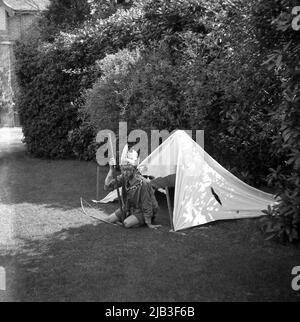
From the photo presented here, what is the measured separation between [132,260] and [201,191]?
7.21 ft

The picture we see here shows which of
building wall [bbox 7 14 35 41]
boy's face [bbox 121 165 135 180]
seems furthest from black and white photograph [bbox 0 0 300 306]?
building wall [bbox 7 14 35 41]

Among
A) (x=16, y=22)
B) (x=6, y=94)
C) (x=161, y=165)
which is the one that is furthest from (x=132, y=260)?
(x=16, y=22)

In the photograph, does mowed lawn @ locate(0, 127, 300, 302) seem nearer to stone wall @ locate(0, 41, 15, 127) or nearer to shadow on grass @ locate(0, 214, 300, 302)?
shadow on grass @ locate(0, 214, 300, 302)

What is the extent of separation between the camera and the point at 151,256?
6.39 m

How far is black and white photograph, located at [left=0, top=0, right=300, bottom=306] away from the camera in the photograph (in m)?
A: 5.05

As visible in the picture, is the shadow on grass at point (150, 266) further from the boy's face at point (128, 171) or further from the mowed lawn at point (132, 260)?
the boy's face at point (128, 171)

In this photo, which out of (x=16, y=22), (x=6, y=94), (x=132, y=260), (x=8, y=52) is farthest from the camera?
(x=16, y=22)

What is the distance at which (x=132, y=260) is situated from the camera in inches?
246

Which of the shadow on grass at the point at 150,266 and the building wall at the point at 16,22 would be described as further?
the building wall at the point at 16,22

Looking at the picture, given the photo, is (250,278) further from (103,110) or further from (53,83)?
(53,83)

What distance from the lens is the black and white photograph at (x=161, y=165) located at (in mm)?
5052

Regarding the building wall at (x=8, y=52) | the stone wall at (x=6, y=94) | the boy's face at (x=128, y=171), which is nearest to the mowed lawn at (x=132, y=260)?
the boy's face at (x=128, y=171)

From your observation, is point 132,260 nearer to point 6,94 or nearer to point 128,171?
point 128,171

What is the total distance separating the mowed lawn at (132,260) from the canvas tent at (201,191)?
0.72ft
